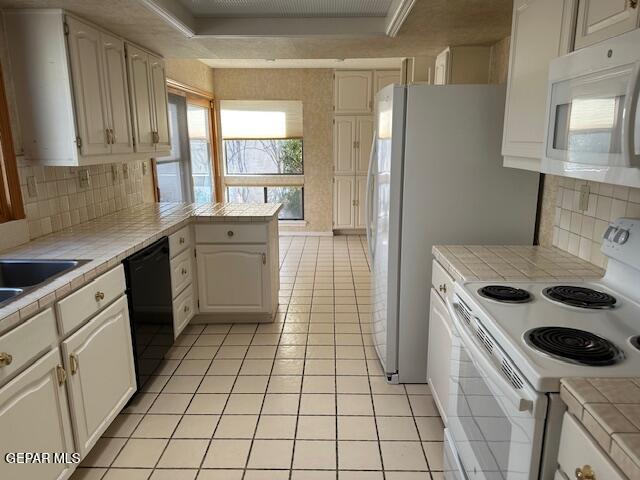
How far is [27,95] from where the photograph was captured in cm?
236

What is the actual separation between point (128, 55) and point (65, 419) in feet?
7.49

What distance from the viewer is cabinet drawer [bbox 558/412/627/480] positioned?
89 centimetres

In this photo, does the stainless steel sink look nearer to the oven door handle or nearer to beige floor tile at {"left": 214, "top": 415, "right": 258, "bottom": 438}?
beige floor tile at {"left": 214, "top": 415, "right": 258, "bottom": 438}

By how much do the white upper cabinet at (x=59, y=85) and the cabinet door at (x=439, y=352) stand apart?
205 centimetres

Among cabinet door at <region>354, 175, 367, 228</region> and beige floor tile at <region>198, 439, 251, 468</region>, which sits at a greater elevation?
cabinet door at <region>354, 175, 367, 228</region>

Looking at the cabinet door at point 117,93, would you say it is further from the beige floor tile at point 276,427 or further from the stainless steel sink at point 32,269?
the beige floor tile at point 276,427

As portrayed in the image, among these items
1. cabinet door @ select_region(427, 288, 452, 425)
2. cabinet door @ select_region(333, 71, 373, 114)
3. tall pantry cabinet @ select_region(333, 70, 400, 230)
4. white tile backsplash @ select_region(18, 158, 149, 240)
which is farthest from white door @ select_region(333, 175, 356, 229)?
cabinet door @ select_region(427, 288, 452, 425)

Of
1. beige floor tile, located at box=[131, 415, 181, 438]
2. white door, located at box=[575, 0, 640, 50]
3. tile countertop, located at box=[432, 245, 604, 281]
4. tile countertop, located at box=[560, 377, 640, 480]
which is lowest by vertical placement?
beige floor tile, located at box=[131, 415, 181, 438]

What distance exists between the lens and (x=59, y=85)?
2334mm

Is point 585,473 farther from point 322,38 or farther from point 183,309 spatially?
point 322,38

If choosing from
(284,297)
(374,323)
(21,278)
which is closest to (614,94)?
(374,323)

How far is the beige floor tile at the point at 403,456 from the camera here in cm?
200

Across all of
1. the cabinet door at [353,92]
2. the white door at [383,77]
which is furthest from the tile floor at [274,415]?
the white door at [383,77]

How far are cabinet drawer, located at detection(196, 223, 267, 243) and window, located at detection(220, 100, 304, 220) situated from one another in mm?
3486
